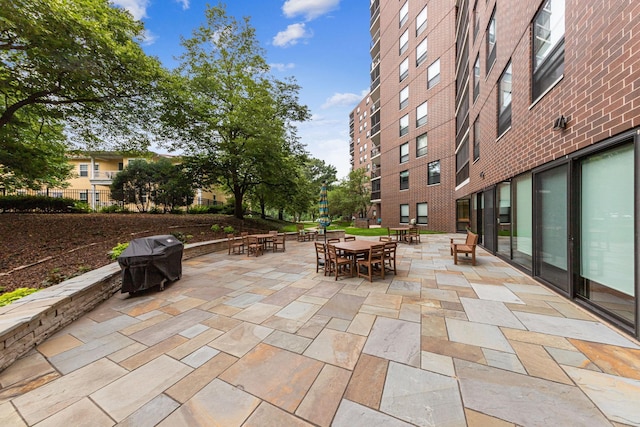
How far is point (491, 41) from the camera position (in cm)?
884

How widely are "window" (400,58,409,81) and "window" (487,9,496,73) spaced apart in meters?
12.9

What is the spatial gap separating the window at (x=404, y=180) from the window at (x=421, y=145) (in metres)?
2.04

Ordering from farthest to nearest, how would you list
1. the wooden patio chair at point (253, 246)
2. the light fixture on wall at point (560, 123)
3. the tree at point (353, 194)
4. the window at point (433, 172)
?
the tree at point (353, 194) < the window at point (433, 172) < the wooden patio chair at point (253, 246) < the light fixture on wall at point (560, 123)

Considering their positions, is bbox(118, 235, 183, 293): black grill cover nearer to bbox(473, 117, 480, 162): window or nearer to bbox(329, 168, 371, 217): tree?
bbox(473, 117, 480, 162): window

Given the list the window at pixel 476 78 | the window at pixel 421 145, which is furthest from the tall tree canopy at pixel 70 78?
the window at pixel 421 145

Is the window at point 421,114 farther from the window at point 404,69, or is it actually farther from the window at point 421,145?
the window at point 404,69

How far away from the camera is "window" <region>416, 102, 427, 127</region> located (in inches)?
747

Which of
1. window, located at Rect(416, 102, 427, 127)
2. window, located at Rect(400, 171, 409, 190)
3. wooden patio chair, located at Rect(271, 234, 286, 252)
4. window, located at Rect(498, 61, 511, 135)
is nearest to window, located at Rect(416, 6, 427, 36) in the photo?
window, located at Rect(416, 102, 427, 127)

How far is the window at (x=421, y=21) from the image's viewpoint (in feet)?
61.1

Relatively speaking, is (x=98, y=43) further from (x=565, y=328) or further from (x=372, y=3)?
(x=372, y=3)

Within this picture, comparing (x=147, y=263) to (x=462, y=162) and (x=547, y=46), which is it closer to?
(x=547, y=46)

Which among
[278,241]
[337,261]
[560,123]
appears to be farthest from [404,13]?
[337,261]

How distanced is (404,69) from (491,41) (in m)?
14.0

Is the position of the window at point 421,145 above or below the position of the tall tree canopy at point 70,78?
above
